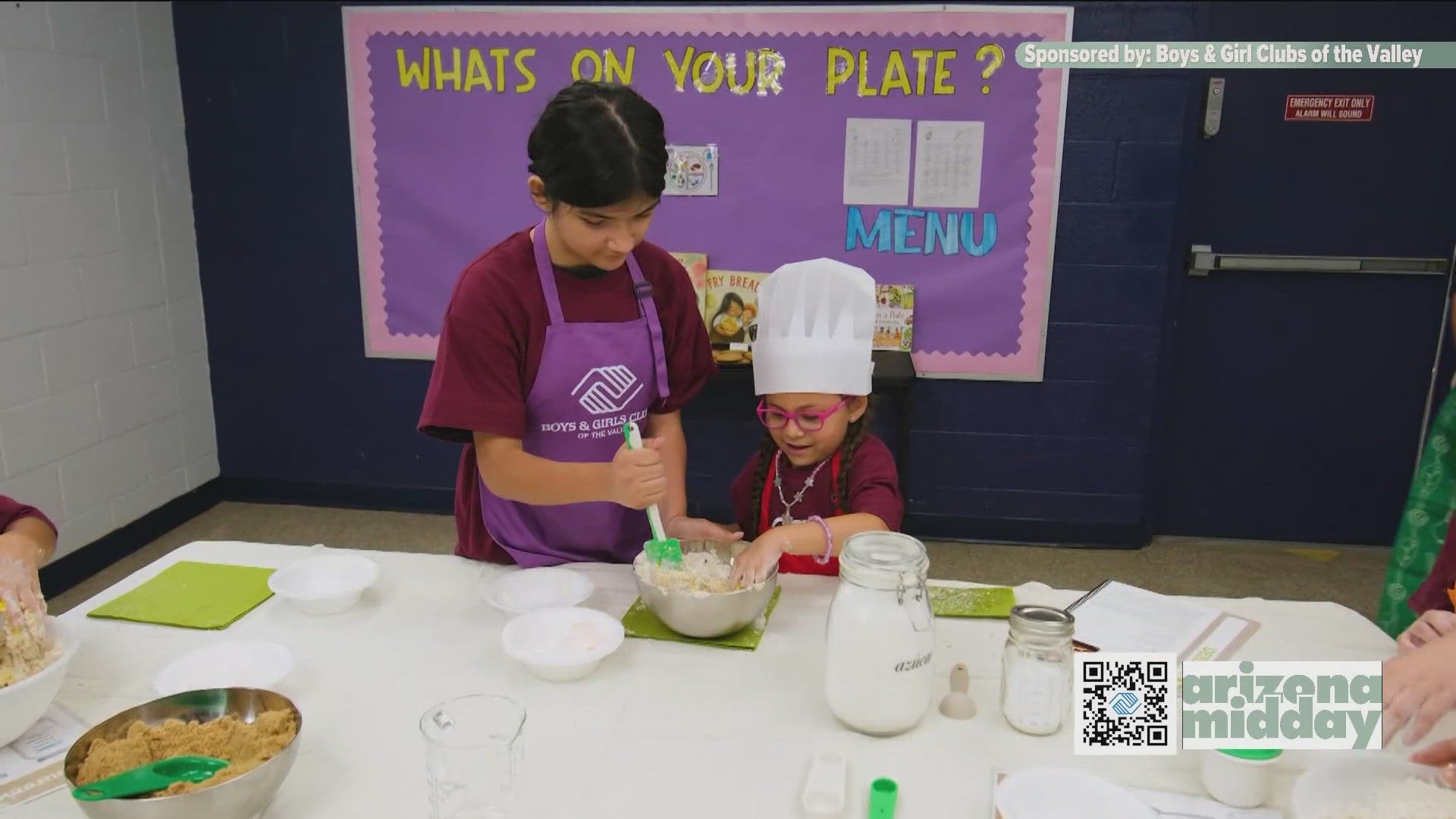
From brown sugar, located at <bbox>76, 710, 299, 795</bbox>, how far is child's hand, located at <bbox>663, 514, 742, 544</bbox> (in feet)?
2.11

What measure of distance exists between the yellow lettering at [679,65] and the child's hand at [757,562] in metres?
2.30

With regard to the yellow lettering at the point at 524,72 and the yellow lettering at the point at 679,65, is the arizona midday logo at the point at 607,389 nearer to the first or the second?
the yellow lettering at the point at 679,65

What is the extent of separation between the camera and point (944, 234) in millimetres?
3328

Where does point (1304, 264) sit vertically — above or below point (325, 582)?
above

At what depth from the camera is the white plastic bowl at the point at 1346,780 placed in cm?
97

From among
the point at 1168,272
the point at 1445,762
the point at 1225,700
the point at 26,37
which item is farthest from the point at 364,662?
the point at 1168,272

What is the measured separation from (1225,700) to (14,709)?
1338 millimetres

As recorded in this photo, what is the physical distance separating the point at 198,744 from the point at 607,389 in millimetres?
776

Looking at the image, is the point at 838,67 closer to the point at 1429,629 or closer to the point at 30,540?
the point at 1429,629

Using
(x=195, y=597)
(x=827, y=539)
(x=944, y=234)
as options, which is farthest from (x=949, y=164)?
(x=195, y=597)

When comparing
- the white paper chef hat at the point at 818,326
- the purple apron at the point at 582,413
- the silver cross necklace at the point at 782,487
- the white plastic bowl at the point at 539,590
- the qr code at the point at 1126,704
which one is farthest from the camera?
the silver cross necklace at the point at 782,487

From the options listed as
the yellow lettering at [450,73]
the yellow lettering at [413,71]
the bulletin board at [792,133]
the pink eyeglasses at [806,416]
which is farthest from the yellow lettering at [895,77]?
the pink eyeglasses at [806,416]

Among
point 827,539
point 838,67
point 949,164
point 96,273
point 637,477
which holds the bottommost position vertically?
point 827,539

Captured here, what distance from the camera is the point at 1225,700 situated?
1143 mm
